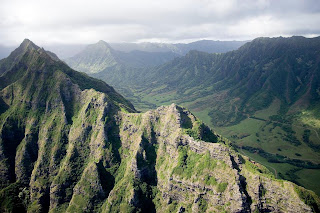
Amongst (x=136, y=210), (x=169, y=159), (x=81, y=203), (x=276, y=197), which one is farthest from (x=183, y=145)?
(x=81, y=203)

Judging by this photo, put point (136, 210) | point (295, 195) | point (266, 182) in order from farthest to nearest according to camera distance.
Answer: point (136, 210) → point (266, 182) → point (295, 195)

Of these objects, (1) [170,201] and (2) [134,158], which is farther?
(2) [134,158]

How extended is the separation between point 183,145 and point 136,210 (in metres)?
67.4

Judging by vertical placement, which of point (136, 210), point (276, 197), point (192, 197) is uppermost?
point (276, 197)

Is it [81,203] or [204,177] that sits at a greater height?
[204,177]

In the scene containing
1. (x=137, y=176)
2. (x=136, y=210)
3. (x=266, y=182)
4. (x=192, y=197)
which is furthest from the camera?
(x=137, y=176)

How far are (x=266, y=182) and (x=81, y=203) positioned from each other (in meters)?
156

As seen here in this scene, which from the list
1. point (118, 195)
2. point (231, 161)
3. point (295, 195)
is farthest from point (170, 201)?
point (295, 195)

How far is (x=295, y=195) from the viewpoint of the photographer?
134750 millimetres

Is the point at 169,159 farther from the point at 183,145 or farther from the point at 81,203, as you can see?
the point at 81,203

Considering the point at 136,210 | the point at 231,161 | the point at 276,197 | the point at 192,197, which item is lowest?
the point at 136,210

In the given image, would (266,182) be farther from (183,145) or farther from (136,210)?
(136,210)

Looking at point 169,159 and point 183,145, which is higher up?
point 183,145

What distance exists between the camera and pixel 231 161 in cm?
15862
